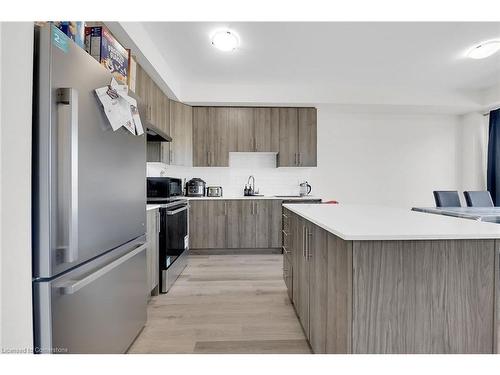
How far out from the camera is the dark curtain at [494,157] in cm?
456

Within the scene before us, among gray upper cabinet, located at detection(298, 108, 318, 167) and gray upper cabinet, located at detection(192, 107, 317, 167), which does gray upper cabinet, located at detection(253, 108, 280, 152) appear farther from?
gray upper cabinet, located at detection(298, 108, 318, 167)

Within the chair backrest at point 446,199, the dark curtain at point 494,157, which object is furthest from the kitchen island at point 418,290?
the dark curtain at point 494,157

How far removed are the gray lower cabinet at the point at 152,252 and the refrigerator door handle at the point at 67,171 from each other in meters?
1.23

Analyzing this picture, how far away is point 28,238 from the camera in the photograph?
0.96 m

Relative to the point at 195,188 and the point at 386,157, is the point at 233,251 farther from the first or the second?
the point at 386,157

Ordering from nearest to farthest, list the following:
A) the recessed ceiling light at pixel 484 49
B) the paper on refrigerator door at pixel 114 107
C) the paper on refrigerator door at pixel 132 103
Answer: the paper on refrigerator door at pixel 114 107
the paper on refrigerator door at pixel 132 103
the recessed ceiling light at pixel 484 49

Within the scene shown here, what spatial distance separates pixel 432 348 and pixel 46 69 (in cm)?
187

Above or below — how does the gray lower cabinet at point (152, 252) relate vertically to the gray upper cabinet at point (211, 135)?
below

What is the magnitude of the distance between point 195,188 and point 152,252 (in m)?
2.02

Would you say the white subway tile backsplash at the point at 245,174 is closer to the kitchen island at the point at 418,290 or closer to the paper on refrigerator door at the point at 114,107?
the paper on refrigerator door at the point at 114,107

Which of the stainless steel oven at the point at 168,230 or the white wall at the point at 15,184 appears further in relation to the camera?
the stainless steel oven at the point at 168,230

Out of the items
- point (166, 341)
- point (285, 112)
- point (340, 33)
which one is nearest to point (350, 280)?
point (166, 341)
